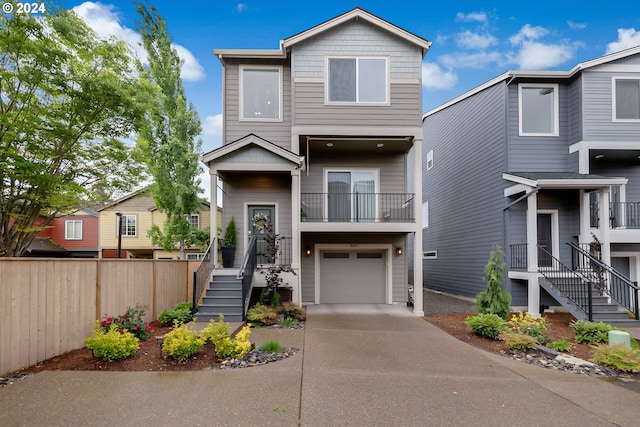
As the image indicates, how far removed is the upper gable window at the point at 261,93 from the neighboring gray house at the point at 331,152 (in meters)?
0.03

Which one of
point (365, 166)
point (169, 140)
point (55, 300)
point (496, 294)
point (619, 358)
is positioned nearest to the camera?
point (55, 300)

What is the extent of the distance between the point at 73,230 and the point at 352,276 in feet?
77.4

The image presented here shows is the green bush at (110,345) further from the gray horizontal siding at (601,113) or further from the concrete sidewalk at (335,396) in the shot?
the gray horizontal siding at (601,113)

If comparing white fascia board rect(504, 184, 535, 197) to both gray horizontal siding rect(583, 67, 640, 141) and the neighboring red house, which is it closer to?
gray horizontal siding rect(583, 67, 640, 141)

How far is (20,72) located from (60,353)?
27.1 feet

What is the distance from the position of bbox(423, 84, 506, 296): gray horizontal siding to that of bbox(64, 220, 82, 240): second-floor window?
2445 centimetres

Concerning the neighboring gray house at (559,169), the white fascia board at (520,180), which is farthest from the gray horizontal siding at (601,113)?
the white fascia board at (520,180)

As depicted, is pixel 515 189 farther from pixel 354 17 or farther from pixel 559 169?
pixel 354 17

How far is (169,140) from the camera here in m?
13.0

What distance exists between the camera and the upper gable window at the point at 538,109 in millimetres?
11023

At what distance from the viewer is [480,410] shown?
391cm

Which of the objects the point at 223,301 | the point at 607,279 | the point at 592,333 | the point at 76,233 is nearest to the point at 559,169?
the point at 607,279

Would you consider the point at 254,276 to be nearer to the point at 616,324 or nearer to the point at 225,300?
the point at 225,300

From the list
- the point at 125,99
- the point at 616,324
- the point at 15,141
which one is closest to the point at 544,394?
the point at 616,324
